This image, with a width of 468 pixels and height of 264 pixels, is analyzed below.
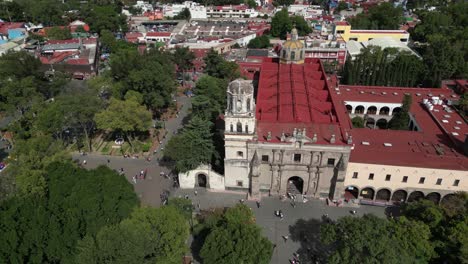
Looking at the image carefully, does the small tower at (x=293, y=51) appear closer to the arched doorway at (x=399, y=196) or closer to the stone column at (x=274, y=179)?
the stone column at (x=274, y=179)

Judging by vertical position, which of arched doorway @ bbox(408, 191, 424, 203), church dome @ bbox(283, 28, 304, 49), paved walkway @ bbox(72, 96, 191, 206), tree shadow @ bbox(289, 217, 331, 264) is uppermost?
church dome @ bbox(283, 28, 304, 49)

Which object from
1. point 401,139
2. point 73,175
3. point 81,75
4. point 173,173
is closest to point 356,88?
point 401,139

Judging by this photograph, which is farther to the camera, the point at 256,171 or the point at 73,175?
the point at 256,171

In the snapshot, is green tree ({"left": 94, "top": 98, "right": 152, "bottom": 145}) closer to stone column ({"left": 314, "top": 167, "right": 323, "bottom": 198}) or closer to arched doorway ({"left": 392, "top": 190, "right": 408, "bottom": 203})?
stone column ({"left": 314, "top": 167, "right": 323, "bottom": 198})

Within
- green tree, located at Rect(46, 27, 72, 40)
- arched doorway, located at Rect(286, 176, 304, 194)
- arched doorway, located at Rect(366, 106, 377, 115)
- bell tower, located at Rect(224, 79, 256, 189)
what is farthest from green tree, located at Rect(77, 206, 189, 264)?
green tree, located at Rect(46, 27, 72, 40)

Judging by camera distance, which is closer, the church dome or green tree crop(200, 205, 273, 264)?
green tree crop(200, 205, 273, 264)

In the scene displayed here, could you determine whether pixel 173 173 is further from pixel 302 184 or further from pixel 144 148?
pixel 302 184

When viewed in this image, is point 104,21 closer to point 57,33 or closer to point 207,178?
point 57,33
